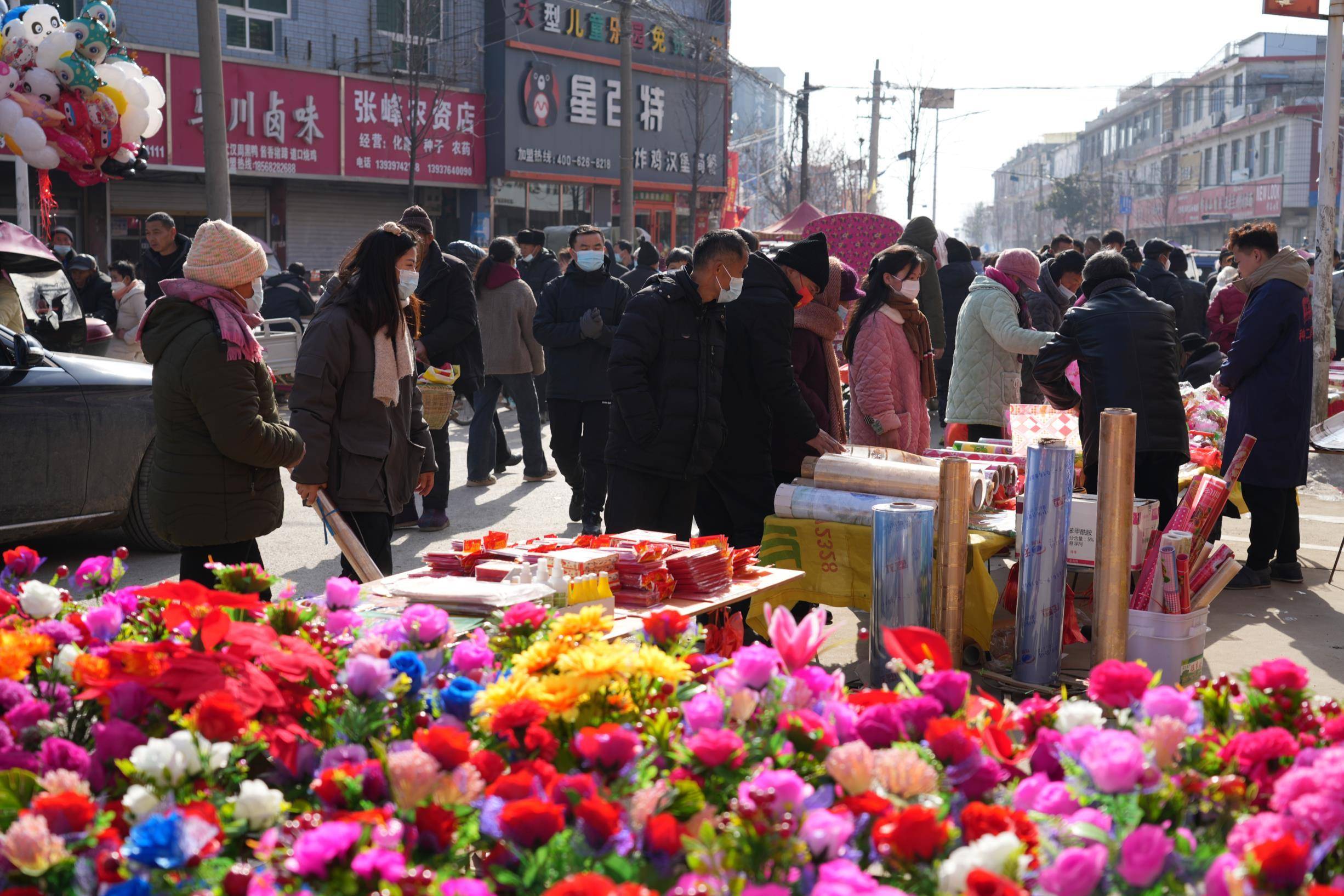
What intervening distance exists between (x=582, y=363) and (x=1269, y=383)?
160 inches

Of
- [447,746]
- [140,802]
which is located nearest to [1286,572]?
[447,746]

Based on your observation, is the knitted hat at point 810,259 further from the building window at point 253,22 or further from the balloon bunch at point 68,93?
the building window at point 253,22

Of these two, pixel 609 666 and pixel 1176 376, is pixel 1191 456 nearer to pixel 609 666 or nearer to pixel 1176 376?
pixel 1176 376

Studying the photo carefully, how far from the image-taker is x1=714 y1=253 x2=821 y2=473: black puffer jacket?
18.2 feet

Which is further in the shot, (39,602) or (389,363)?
(389,363)

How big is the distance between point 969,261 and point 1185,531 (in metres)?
7.33

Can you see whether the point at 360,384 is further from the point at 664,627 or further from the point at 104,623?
the point at 664,627

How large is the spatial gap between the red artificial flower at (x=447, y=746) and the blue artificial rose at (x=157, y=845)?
39cm

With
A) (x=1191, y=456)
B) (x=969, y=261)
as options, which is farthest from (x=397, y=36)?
(x=1191, y=456)

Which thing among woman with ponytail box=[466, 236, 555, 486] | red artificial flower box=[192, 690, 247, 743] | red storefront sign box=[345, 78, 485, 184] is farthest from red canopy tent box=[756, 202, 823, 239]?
red artificial flower box=[192, 690, 247, 743]

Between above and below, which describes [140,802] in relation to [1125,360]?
below

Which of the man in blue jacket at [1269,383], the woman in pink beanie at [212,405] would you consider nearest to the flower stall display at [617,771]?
the woman in pink beanie at [212,405]

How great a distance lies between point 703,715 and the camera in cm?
225

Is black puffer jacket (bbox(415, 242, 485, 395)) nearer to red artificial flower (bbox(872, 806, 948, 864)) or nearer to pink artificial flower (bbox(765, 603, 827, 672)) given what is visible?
pink artificial flower (bbox(765, 603, 827, 672))
